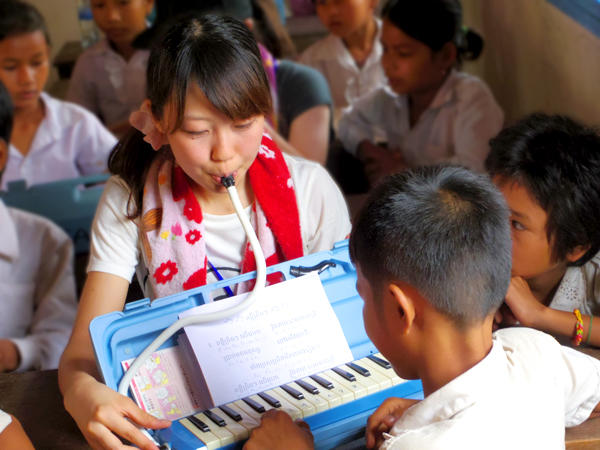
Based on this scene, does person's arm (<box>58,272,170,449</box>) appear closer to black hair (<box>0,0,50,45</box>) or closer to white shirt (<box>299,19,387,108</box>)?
black hair (<box>0,0,50,45</box>)

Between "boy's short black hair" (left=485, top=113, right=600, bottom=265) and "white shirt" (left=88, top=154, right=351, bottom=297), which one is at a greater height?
"boy's short black hair" (left=485, top=113, right=600, bottom=265)

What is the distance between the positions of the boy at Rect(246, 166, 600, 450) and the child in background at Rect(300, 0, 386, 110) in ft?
6.97

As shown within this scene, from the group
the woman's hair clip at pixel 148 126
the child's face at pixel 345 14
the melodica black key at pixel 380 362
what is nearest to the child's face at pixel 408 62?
the child's face at pixel 345 14

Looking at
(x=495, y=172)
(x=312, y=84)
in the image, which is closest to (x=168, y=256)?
(x=495, y=172)

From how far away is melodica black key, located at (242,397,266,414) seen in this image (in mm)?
953

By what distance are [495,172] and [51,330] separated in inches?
45.6

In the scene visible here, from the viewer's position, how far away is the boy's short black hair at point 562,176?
126 cm

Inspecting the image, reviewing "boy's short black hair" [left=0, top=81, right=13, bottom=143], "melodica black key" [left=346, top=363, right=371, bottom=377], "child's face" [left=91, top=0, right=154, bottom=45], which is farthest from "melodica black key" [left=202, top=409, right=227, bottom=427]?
"child's face" [left=91, top=0, right=154, bottom=45]

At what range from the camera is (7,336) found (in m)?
1.78

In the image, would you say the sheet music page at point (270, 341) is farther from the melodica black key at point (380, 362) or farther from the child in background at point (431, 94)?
the child in background at point (431, 94)

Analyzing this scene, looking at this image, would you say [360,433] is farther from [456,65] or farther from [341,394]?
[456,65]

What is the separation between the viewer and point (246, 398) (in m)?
0.98

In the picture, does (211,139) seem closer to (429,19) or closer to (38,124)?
(429,19)

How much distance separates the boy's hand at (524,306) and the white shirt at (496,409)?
362mm
